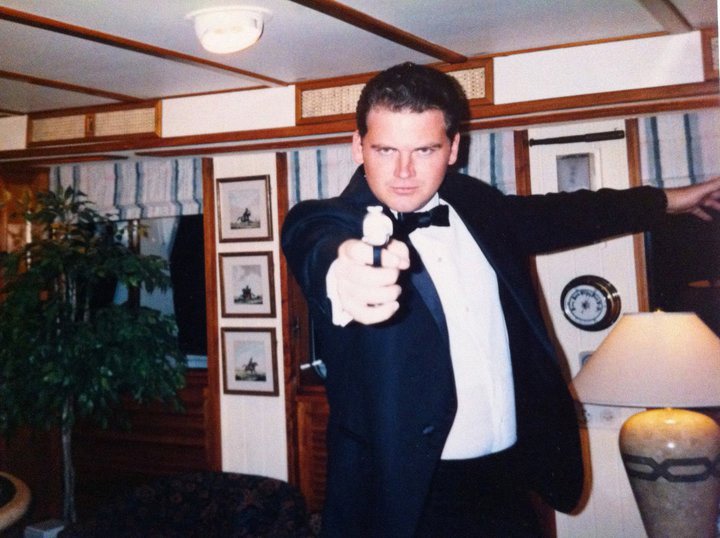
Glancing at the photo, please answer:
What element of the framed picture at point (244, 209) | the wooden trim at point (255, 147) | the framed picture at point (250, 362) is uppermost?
the wooden trim at point (255, 147)

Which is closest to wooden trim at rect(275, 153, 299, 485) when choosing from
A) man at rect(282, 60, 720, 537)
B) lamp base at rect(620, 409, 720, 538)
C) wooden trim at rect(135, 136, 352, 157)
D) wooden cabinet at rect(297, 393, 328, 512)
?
wooden cabinet at rect(297, 393, 328, 512)

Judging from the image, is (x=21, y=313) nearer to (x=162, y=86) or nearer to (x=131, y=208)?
(x=131, y=208)

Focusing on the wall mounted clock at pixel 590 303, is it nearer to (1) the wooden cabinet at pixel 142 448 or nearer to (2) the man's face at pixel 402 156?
(2) the man's face at pixel 402 156

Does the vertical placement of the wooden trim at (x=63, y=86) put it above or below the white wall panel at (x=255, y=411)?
above

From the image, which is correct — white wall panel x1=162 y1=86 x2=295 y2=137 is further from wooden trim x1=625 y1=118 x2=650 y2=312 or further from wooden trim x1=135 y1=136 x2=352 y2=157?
wooden trim x1=625 y1=118 x2=650 y2=312

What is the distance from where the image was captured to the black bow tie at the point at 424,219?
67.0 inches

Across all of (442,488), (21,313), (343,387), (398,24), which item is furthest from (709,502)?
(21,313)

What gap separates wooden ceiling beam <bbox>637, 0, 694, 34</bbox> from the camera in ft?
8.70

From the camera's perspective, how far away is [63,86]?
3818mm

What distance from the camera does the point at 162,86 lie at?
3.96 metres

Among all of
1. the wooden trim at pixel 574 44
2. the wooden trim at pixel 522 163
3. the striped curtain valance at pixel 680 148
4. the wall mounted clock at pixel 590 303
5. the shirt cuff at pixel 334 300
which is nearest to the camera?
the shirt cuff at pixel 334 300

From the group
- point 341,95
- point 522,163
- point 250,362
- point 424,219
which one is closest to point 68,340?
point 250,362

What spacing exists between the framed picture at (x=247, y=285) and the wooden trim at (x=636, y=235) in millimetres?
2352

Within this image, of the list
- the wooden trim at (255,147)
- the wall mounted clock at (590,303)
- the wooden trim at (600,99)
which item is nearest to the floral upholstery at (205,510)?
the wall mounted clock at (590,303)
